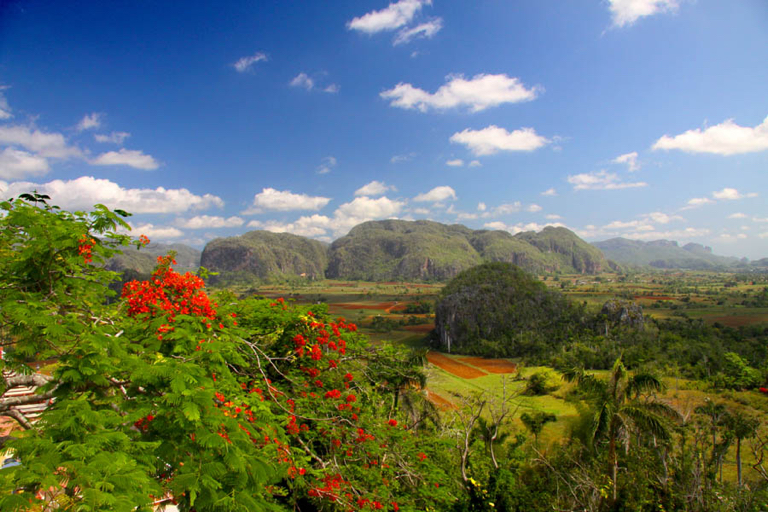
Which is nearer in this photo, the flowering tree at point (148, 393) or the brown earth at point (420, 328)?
the flowering tree at point (148, 393)

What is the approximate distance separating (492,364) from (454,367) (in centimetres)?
588

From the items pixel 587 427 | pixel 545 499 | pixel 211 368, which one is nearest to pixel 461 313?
pixel 587 427

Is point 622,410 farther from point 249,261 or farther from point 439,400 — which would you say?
point 249,261

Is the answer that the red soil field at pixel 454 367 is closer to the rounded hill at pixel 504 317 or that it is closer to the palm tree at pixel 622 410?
the rounded hill at pixel 504 317

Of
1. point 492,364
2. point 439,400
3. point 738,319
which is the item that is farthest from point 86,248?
point 738,319

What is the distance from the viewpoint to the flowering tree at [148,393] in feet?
8.43

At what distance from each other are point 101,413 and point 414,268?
16961 centimetres

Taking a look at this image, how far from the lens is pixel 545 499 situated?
40.2ft

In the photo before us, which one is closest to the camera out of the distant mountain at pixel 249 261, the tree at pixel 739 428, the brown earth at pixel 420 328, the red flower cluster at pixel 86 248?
the red flower cluster at pixel 86 248

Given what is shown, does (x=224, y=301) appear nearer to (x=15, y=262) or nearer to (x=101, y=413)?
(x=15, y=262)

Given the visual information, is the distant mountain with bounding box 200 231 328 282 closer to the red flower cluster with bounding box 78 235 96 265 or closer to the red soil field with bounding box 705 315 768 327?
the red soil field with bounding box 705 315 768 327

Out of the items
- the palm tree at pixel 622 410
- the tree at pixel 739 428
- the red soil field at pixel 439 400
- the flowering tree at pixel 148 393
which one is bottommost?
the red soil field at pixel 439 400

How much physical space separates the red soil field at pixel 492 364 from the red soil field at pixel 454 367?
1.78m

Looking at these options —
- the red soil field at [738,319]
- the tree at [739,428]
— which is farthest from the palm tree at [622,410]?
the red soil field at [738,319]
